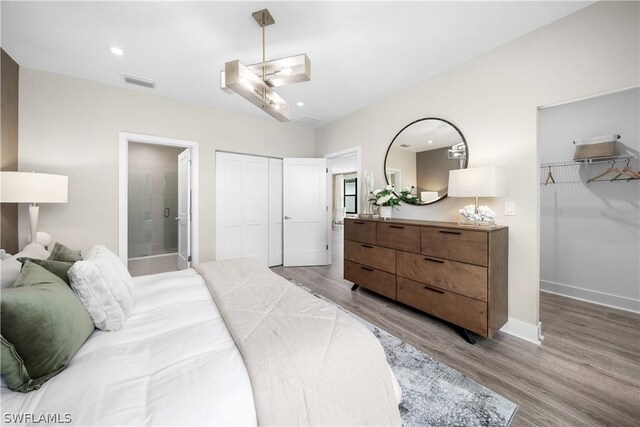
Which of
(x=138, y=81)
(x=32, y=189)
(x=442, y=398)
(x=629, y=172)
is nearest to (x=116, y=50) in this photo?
(x=138, y=81)

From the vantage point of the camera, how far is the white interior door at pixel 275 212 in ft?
15.1

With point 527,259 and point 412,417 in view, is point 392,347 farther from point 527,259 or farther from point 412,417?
point 527,259

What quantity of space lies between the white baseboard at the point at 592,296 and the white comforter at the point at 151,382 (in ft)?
13.5

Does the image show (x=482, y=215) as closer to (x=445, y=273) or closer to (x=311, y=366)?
(x=445, y=273)

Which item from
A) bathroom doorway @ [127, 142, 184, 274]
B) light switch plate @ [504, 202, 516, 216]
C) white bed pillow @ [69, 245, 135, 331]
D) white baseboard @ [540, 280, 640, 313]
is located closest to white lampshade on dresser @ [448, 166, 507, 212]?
light switch plate @ [504, 202, 516, 216]

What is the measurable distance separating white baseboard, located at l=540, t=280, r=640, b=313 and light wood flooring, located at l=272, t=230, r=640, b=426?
120 mm

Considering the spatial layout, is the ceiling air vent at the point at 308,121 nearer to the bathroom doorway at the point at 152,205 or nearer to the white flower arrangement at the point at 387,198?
the white flower arrangement at the point at 387,198

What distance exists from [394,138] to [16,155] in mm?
4392

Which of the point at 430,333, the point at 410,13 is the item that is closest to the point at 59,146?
the point at 410,13

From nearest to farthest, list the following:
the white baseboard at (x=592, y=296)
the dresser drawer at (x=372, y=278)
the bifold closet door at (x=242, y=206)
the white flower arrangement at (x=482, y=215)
Result: the white flower arrangement at (x=482, y=215), the white baseboard at (x=592, y=296), the dresser drawer at (x=372, y=278), the bifold closet door at (x=242, y=206)

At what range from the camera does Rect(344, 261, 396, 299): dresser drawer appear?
287 cm

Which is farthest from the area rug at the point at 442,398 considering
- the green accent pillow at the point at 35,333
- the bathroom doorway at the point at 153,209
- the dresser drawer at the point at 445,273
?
the bathroom doorway at the point at 153,209

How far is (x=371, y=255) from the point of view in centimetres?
312

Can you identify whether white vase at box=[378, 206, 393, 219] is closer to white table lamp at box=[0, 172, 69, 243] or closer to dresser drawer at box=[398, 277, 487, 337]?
dresser drawer at box=[398, 277, 487, 337]
